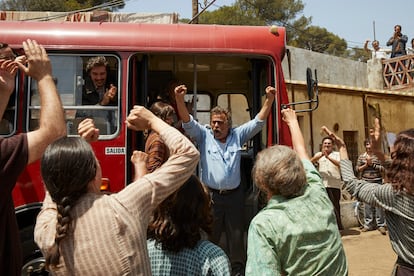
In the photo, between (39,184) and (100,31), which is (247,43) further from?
(39,184)

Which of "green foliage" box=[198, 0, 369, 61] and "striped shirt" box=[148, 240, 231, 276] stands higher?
"green foliage" box=[198, 0, 369, 61]

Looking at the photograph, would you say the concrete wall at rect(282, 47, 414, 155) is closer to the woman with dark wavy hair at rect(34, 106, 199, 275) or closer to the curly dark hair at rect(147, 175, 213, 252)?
the curly dark hair at rect(147, 175, 213, 252)

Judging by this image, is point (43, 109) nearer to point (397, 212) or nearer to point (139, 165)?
point (139, 165)

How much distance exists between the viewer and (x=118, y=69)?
4395mm

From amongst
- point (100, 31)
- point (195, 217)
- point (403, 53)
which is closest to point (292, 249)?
point (195, 217)

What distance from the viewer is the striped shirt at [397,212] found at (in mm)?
2598

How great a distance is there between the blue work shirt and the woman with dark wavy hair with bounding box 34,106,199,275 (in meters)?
2.60

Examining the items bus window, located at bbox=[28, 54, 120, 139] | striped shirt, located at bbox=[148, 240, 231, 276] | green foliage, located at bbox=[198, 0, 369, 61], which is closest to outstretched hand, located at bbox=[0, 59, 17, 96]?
striped shirt, located at bbox=[148, 240, 231, 276]

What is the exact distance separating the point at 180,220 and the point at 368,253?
6.31 metres

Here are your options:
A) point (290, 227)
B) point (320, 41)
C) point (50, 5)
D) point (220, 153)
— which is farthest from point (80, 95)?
point (320, 41)

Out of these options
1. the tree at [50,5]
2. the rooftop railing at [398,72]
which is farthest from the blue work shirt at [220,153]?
the tree at [50,5]

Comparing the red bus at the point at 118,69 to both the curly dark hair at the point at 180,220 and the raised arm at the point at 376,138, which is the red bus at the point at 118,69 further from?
the curly dark hair at the point at 180,220

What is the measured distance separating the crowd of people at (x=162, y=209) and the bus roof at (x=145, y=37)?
190 centimetres

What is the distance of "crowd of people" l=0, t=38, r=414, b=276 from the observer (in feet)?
5.58
